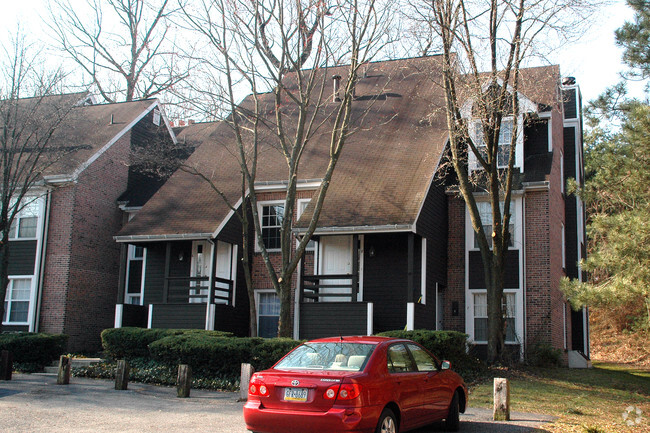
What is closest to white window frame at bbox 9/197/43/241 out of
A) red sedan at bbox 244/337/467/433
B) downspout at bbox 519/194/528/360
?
downspout at bbox 519/194/528/360

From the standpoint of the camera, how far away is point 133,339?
17734 millimetres

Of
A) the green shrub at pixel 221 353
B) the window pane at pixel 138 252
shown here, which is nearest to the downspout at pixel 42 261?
the window pane at pixel 138 252

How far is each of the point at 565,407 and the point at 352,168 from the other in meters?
10.4

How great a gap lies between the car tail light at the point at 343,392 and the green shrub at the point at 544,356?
13079 millimetres

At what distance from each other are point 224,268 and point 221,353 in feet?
21.2

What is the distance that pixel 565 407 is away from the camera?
13.0 metres

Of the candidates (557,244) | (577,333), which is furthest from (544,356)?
(577,333)

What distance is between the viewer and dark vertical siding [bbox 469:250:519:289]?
67.4 feet

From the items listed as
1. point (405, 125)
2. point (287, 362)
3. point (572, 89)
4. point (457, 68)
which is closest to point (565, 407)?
point (287, 362)

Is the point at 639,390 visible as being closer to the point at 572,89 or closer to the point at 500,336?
the point at 500,336

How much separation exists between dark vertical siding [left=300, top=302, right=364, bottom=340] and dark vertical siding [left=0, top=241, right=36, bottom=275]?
403 inches

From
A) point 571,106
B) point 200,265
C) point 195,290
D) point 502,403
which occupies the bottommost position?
point 502,403

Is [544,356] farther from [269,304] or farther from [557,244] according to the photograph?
[269,304]

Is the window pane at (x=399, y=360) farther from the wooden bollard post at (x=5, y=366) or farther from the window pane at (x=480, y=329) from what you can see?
the window pane at (x=480, y=329)
